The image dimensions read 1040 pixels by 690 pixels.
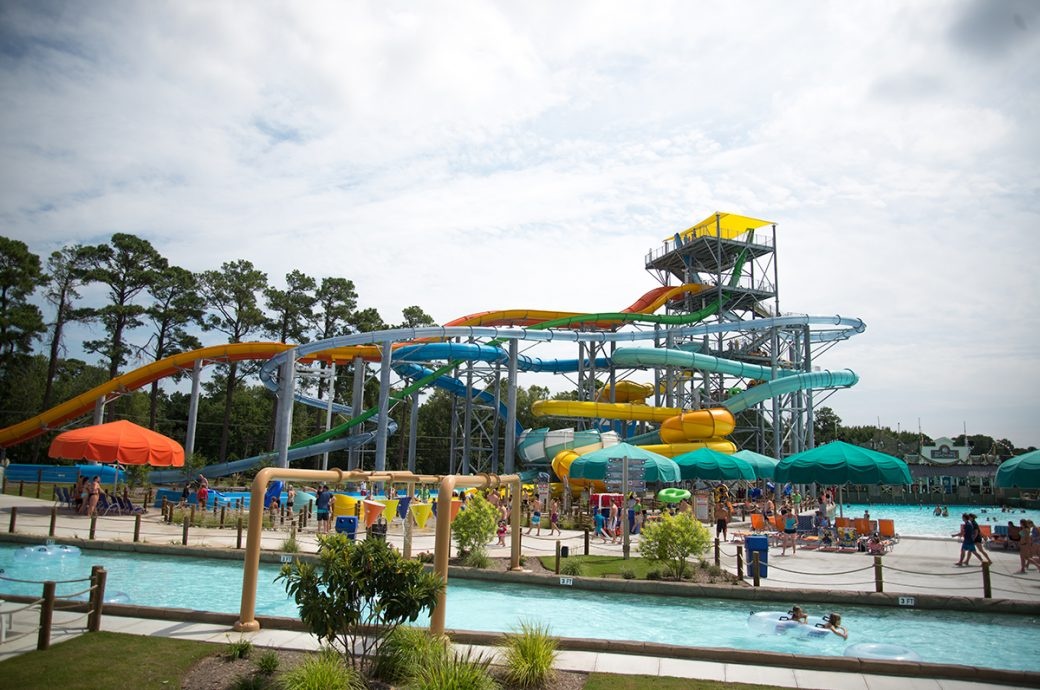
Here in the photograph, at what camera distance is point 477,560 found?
47.7ft

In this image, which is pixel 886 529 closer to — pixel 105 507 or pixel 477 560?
pixel 477 560

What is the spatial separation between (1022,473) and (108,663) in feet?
55.9

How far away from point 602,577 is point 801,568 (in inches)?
193

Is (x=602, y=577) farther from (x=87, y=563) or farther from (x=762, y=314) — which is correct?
(x=762, y=314)

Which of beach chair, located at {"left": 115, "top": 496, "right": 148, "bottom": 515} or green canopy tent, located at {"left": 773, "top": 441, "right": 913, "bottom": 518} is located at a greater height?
green canopy tent, located at {"left": 773, "top": 441, "right": 913, "bottom": 518}

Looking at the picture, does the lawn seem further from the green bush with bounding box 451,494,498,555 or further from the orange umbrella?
the orange umbrella

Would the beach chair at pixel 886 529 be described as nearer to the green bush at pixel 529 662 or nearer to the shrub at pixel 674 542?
the shrub at pixel 674 542

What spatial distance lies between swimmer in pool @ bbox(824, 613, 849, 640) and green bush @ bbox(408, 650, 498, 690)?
19.9 ft

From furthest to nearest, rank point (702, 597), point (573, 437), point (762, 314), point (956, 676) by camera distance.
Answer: point (762, 314)
point (573, 437)
point (702, 597)
point (956, 676)

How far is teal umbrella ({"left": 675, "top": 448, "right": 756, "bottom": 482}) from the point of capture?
72.1ft

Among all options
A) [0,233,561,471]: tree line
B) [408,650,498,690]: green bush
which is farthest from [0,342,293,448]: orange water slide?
[408,650,498,690]: green bush

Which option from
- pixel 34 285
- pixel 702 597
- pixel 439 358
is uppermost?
pixel 34 285

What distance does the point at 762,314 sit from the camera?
1849 inches

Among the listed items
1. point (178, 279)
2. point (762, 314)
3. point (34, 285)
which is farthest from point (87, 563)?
point (762, 314)
